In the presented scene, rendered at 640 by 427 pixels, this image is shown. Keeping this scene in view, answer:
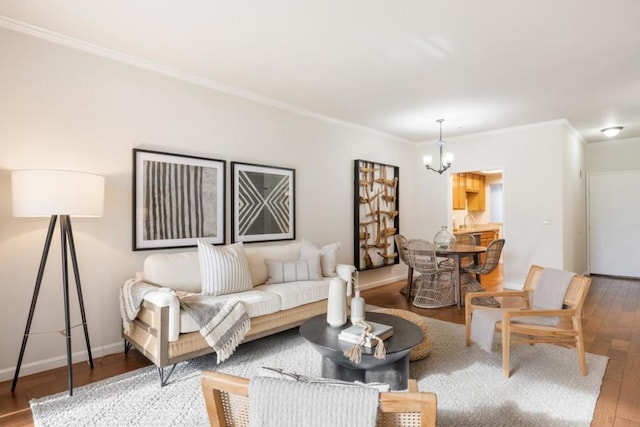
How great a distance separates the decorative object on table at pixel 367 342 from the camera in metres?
2.10

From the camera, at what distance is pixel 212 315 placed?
270 cm

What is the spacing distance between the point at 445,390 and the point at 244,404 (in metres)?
1.85

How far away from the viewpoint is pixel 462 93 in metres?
4.11

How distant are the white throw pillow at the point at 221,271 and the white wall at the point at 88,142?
2.23ft

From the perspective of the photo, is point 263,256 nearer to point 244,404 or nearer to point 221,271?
point 221,271

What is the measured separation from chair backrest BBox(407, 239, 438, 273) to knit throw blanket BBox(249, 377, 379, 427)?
13.2 feet

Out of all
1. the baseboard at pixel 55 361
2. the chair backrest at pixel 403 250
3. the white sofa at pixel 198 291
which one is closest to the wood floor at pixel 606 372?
the baseboard at pixel 55 361

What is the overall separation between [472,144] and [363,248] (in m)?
2.64

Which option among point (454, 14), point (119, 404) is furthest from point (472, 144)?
point (119, 404)

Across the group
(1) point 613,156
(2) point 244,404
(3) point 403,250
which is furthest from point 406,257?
(1) point 613,156

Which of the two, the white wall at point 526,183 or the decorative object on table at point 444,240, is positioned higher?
the white wall at point 526,183

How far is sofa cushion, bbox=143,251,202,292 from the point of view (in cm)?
303

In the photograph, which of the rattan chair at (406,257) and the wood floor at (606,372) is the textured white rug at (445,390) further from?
the rattan chair at (406,257)

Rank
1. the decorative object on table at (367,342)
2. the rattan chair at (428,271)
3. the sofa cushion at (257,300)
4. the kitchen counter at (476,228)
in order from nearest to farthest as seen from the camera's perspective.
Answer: the decorative object on table at (367,342)
the sofa cushion at (257,300)
the rattan chair at (428,271)
the kitchen counter at (476,228)
